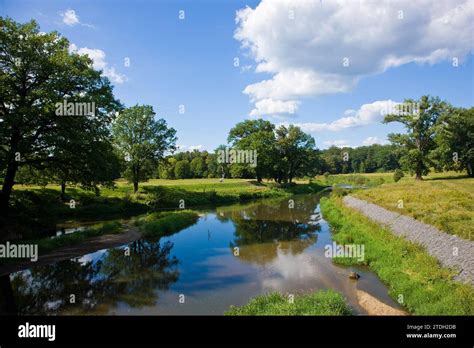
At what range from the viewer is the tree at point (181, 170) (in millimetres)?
108750

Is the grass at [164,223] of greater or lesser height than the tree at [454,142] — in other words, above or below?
below

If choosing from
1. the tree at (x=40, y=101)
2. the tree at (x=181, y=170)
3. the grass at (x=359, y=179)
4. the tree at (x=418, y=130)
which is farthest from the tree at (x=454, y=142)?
the tree at (x=181, y=170)

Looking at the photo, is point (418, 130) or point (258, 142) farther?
point (258, 142)

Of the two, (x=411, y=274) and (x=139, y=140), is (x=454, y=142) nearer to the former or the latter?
(x=411, y=274)

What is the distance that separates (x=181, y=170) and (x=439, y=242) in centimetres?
9773

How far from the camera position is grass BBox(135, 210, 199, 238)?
1218 inches

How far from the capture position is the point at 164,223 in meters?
33.2

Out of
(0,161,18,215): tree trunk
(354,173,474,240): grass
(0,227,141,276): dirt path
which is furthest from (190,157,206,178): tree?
(0,161,18,215): tree trunk

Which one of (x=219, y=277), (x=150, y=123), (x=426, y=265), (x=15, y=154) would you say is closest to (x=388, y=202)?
(x=426, y=265)

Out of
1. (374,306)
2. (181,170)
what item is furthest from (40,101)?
(181,170)

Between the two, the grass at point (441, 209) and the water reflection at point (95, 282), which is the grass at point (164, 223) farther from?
the grass at point (441, 209)

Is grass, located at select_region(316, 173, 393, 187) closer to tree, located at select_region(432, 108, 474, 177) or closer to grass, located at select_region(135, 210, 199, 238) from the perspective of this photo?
tree, located at select_region(432, 108, 474, 177)

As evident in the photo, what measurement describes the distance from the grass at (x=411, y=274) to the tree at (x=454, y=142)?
36.5 meters

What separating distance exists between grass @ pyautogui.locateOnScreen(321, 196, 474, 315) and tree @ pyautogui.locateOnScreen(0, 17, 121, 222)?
23.8 metres
